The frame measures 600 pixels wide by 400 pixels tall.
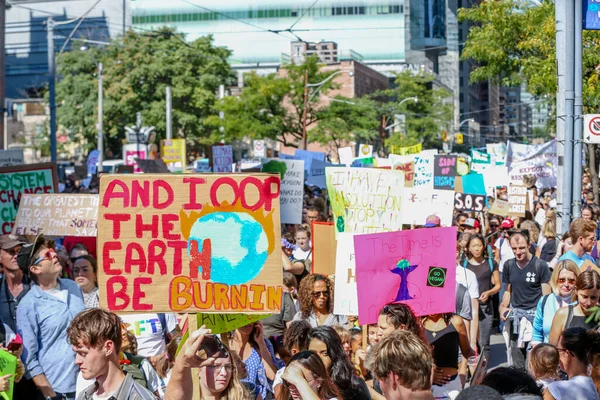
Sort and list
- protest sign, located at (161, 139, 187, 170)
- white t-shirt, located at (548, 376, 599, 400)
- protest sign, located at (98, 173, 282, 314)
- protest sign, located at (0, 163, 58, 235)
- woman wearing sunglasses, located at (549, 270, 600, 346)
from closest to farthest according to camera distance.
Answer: white t-shirt, located at (548, 376, 599, 400) → protest sign, located at (98, 173, 282, 314) → woman wearing sunglasses, located at (549, 270, 600, 346) → protest sign, located at (0, 163, 58, 235) → protest sign, located at (161, 139, 187, 170)

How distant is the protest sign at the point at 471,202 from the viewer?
57.5 feet

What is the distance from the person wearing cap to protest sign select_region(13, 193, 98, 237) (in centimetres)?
391

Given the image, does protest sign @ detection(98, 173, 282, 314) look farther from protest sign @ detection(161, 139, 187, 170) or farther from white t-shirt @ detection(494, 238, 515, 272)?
protest sign @ detection(161, 139, 187, 170)

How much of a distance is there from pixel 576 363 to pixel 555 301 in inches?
87.9

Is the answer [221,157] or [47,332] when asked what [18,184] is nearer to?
[47,332]

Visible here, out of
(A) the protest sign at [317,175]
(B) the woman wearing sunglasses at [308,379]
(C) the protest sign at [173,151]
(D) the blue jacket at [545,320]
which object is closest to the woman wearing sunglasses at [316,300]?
(D) the blue jacket at [545,320]

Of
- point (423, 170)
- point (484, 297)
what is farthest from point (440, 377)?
point (423, 170)

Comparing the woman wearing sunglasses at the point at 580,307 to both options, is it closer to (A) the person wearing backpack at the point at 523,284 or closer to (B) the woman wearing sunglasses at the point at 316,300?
(B) the woman wearing sunglasses at the point at 316,300

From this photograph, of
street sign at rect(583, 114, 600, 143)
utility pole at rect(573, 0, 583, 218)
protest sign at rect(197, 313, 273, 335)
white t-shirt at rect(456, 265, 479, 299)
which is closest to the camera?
protest sign at rect(197, 313, 273, 335)

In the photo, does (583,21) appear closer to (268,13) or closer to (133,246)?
(133,246)

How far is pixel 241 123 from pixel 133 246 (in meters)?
43.2

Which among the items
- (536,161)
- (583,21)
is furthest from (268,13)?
(583,21)

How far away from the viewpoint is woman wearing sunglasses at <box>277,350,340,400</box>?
4.57 metres

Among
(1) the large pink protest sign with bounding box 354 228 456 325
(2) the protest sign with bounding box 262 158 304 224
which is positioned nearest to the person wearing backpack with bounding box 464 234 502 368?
(2) the protest sign with bounding box 262 158 304 224
